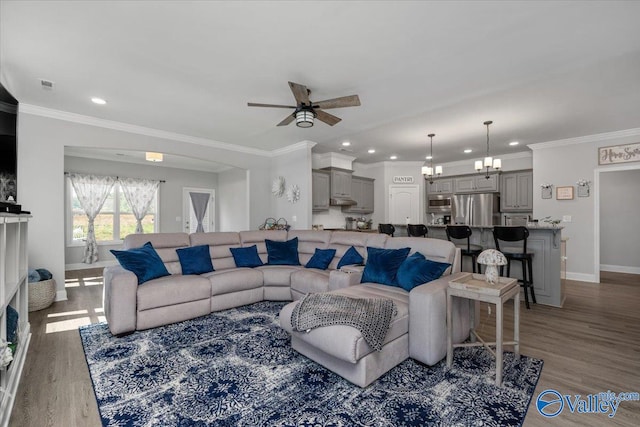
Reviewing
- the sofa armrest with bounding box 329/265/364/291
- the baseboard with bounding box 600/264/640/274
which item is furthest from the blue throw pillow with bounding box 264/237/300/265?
the baseboard with bounding box 600/264/640/274

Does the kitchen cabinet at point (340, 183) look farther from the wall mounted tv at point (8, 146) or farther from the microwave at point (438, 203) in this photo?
the wall mounted tv at point (8, 146)

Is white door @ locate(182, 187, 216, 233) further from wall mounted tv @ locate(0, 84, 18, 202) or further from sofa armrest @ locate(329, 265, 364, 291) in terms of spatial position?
sofa armrest @ locate(329, 265, 364, 291)

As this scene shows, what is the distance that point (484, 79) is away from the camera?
3.30 metres

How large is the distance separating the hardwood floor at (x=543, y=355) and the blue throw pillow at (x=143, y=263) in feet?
2.67

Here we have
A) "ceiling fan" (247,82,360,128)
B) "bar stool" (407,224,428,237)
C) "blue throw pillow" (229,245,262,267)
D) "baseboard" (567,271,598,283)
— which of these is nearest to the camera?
"ceiling fan" (247,82,360,128)

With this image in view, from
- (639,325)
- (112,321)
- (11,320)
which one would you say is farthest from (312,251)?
(639,325)

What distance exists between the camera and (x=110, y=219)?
7406 mm

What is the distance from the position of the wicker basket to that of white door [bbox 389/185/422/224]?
712 centimetres

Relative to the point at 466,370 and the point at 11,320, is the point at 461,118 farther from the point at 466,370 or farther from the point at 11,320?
the point at 11,320

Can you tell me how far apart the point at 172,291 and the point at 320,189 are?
418cm

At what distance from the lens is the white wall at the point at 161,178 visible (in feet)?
22.6

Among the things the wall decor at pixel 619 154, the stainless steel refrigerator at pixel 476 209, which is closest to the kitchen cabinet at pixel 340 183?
the stainless steel refrigerator at pixel 476 209
